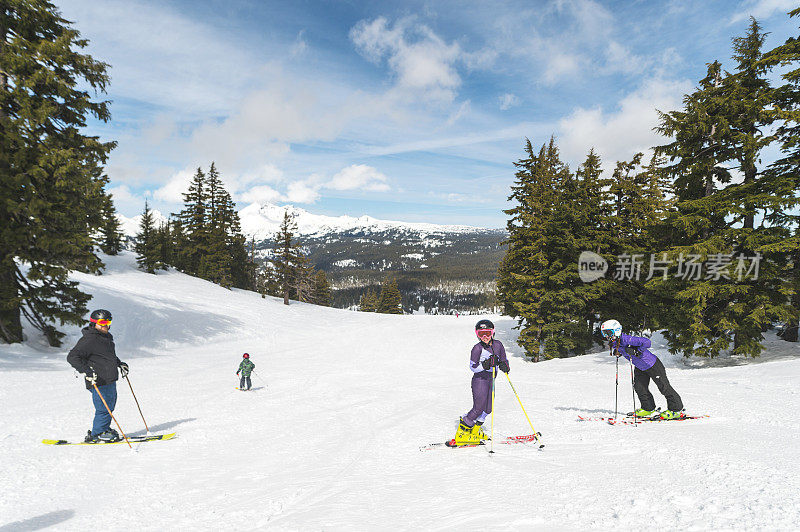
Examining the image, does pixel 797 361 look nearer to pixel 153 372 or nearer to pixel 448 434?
pixel 448 434

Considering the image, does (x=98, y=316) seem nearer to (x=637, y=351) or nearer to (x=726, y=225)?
(x=637, y=351)

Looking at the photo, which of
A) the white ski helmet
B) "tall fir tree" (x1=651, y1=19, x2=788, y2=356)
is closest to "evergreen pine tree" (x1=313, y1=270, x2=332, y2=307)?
"tall fir tree" (x1=651, y1=19, x2=788, y2=356)

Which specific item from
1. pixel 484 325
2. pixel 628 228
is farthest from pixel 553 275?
pixel 484 325

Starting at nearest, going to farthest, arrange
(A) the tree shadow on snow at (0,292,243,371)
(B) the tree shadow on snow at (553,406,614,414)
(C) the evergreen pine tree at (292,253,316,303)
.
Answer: (B) the tree shadow on snow at (553,406,614,414) → (A) the tree shadow on snow at (0,292,243,371) → (C) the evergreen pine tree at (292,253,316,303)

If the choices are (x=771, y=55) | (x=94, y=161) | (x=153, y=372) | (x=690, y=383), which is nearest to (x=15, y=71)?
(x=94, y=161)

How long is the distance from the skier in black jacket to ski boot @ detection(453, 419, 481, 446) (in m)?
6.18

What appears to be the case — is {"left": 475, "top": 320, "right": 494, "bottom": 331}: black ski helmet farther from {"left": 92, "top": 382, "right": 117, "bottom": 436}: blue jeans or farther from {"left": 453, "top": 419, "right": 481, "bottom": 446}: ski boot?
{"left": 92, "top": 382, "right": 117, "bottom": 436}: blue jeans

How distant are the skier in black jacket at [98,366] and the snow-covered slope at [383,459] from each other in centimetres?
44

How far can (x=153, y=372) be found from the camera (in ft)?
47.6

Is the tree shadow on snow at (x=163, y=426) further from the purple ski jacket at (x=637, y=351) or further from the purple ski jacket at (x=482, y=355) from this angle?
the purple ski jacket at (x=637, y=351)

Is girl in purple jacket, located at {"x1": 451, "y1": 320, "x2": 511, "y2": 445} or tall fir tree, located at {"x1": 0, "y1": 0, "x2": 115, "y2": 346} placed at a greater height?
tall fir tree, located at {"x1": 0, "y1": 0, "x2": 115, "y2": 346}

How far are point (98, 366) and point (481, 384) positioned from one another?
6997 mm

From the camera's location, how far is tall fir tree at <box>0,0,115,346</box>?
Result: 13.1 metres

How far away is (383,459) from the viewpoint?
19.6 ft
